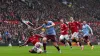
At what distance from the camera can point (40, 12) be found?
57406 mm

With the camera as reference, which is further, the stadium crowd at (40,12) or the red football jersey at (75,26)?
the stadium crowd at (40,12)

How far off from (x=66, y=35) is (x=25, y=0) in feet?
91.8

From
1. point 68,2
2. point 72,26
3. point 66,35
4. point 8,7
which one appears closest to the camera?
point 72,26

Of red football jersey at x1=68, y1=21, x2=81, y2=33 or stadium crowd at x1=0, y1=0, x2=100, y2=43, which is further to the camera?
stadium crowd at x1=0, y1=0, x2=100, y2=43

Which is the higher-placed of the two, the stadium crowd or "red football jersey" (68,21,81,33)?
the stadium crowd

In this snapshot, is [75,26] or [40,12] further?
[40,12]

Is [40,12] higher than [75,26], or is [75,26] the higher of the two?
[40,12]

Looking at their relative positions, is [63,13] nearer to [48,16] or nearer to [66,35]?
[48,16]

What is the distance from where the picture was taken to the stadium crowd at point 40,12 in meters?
48.1

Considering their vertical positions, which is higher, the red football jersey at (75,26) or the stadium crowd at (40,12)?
the stadium crowd at (40,12)

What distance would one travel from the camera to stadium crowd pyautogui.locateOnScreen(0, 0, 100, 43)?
48.1 meters

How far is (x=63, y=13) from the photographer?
59938 mm

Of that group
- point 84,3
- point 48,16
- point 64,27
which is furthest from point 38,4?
point 64,27

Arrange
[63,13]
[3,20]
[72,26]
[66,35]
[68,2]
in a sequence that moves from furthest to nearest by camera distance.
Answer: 1. [68,2]
2. [63,13]
3. [3,20]
4. [66,35]
5. [72,26]
